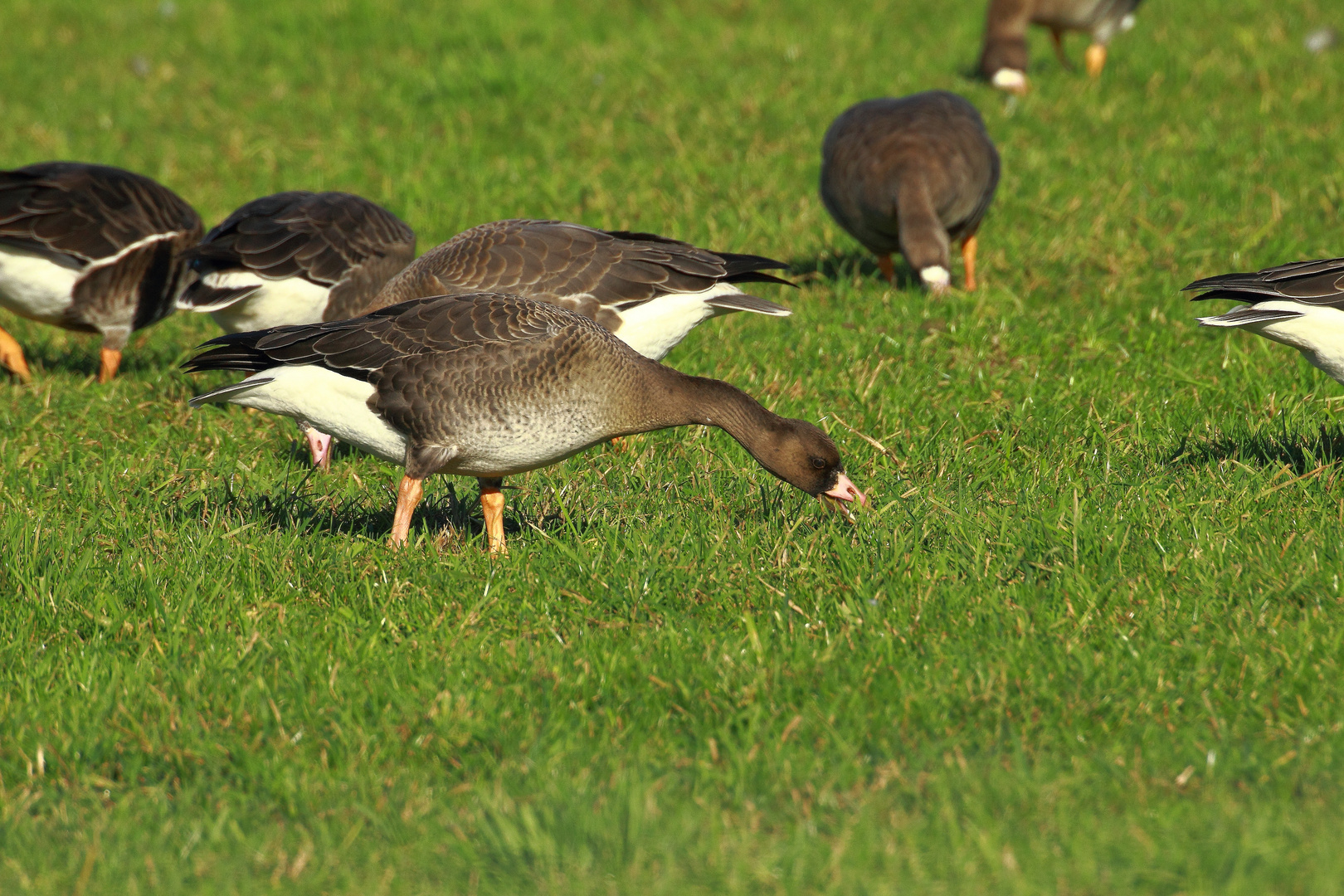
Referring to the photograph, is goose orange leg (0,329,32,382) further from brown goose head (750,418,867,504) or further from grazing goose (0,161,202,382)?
brown goose head (750,418,867,504)

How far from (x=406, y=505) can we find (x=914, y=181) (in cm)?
508

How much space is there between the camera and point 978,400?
7559 millimetres

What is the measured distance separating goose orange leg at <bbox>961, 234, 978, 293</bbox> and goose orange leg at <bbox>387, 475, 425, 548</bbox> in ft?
17.6

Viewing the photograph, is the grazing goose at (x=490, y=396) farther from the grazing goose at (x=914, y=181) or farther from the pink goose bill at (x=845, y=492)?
the grazing goose at (x=914, y=181)

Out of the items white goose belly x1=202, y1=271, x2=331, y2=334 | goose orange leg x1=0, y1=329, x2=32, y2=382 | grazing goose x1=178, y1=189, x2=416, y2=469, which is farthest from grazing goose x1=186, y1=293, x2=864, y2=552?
goose orange leg x1=0, y1=329, x2=32, y2=382

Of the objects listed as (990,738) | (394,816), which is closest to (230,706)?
(394,816)

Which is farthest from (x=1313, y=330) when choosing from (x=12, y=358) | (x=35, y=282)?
(x=12, y=358)

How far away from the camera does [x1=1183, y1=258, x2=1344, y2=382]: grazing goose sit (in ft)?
18.3

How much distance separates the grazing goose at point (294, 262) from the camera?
8078 millimetres

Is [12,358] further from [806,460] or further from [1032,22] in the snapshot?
[1032,22]

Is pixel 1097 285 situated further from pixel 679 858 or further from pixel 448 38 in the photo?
pixel 448 38

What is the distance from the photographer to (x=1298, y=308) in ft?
18.5

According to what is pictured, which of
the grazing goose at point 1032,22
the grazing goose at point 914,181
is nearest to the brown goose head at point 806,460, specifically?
the grazing goose at point 914,181

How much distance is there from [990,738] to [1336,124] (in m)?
10.7
